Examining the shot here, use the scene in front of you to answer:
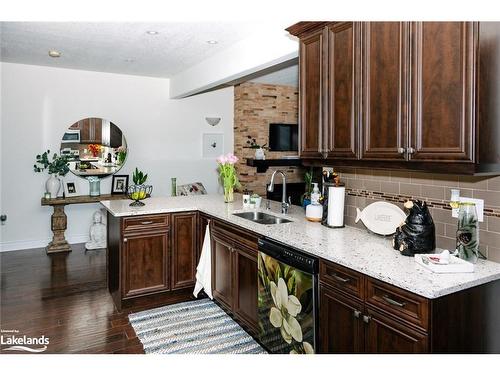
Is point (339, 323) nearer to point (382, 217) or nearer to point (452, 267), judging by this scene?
point (452, 267)

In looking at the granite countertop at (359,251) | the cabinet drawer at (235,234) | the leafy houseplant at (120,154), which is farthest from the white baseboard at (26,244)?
the cabinet drawer at (235,234)

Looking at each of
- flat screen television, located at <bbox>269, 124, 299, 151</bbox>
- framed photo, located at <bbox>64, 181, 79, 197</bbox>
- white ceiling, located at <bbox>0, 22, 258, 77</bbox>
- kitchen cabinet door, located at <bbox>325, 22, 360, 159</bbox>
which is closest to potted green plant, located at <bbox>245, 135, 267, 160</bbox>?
flat screen television, located at <bbox>269, 124, 299, 151</bbox>

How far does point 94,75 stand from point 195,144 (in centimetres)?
197

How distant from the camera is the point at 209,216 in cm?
345

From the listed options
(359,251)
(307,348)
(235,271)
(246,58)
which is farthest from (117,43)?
(307,348)

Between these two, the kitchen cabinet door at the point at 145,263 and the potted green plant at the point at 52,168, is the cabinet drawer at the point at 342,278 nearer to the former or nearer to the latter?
the kitchen cabinet door at the point at 145,263

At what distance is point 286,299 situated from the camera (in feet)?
7.65

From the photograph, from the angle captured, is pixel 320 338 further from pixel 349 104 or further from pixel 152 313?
pixel 152 313

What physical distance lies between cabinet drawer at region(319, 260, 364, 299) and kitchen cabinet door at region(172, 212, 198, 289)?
180cm

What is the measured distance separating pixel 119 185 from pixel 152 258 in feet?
9.80

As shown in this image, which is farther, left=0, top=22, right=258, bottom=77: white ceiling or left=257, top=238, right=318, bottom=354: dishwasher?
left=0, top=22, right=258, bottom=77: white ceiling

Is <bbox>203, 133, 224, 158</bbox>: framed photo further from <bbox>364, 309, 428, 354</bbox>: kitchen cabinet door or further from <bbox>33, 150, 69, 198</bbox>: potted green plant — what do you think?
<bbox>364, 309, 428, 354</bbox>: kitchen cabinet door

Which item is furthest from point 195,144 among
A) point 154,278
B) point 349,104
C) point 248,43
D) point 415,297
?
point 415,297

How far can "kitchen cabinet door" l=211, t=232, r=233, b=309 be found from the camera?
3.09 metres
